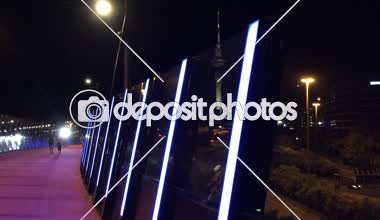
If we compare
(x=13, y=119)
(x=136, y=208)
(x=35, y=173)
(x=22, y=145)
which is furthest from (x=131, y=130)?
(x=13, y=119)

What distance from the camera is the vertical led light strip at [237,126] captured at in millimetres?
2756

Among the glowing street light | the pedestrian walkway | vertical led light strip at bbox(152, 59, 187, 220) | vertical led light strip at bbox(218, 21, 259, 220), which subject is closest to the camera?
vertical led light strip at bbox(218, 21, 259, 220)

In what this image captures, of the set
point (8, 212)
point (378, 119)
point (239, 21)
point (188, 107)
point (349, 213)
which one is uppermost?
point (378, 119)

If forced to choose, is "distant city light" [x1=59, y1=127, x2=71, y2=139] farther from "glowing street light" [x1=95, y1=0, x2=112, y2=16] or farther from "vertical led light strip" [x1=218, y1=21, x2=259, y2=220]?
"vertical led light strip" [x1=218, y1=21, x2=259, y2=220]

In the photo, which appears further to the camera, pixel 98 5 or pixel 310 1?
pixel 98 5

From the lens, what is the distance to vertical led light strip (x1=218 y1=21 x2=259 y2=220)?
2756 millimetres

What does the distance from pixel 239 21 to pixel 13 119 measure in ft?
147

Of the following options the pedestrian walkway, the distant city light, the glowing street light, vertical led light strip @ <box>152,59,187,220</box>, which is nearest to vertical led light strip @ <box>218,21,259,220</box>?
vertical led light strip @ <box>152,59,187,220</box>

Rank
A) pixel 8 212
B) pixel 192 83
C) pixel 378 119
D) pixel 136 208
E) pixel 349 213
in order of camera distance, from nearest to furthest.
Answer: pixel 192 83 → pixel 136 208 → pixel 349 213 → pixel 8 212 → pixel 378 119

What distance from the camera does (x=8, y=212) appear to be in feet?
31.1

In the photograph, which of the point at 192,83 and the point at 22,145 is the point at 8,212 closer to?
the point at 192,83

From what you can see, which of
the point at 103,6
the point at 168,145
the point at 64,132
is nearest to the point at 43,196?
the point at 103,6

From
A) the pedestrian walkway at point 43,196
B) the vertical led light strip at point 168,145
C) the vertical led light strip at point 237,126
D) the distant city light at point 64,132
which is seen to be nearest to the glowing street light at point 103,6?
the pedestrian walkway at point 43,196

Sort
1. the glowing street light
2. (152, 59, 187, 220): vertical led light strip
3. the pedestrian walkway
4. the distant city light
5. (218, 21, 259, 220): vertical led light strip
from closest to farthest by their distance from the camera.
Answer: (218, 21, 259, 220): vertical led light strip
(152, 59, 187, 220): vertical led light strip
the pedestrian walkway
the glowing street light
the distant city light
